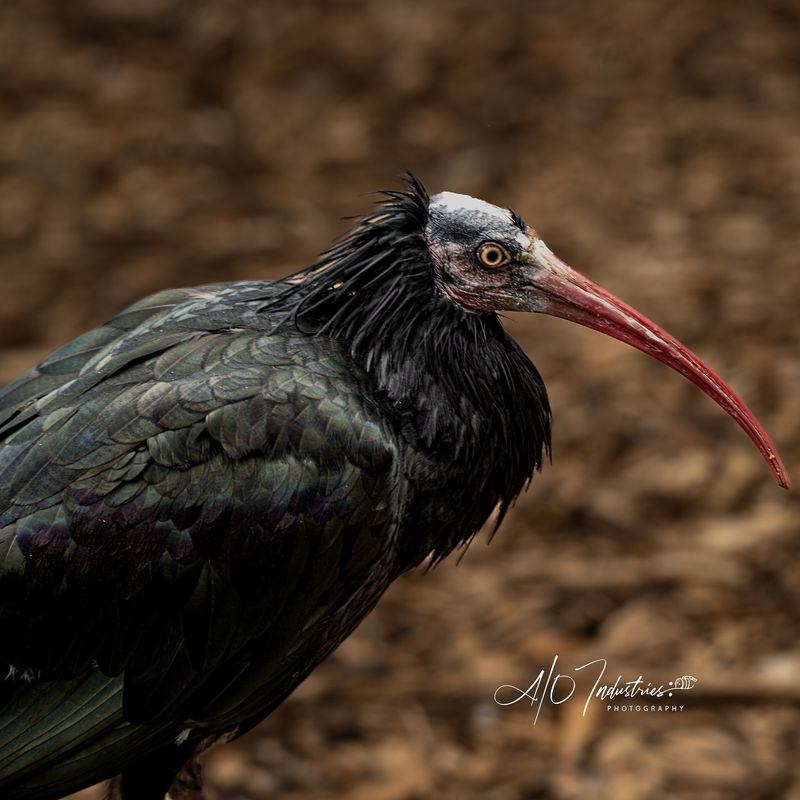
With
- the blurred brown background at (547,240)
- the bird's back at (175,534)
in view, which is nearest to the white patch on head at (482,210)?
the bird's back at (175,534)

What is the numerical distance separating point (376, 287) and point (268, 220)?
4679 millimetres

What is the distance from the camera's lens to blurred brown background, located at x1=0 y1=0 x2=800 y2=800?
512cm

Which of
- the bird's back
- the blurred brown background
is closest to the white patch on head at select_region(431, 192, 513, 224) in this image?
the bird's back

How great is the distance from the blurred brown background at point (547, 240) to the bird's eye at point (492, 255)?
227 centimetres

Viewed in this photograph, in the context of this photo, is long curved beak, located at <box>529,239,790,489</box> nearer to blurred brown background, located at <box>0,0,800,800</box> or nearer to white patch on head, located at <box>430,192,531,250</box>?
white patch on head, located at <box>430,192,531,250</box>

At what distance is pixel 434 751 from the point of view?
509 cm

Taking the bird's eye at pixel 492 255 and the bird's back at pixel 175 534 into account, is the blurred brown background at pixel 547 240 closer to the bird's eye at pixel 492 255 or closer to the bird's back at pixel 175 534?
the bird's back at pixel 175 534

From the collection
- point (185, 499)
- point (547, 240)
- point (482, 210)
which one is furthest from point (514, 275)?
point (547, 240)

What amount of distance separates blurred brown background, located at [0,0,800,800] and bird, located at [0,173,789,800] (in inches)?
66.2

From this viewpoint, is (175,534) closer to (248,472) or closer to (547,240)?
(248,472)

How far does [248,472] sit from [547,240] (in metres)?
4.68

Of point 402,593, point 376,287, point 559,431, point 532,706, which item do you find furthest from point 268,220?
point 376,287

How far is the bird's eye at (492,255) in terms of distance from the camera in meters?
3.49

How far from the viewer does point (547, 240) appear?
7.71 metres
